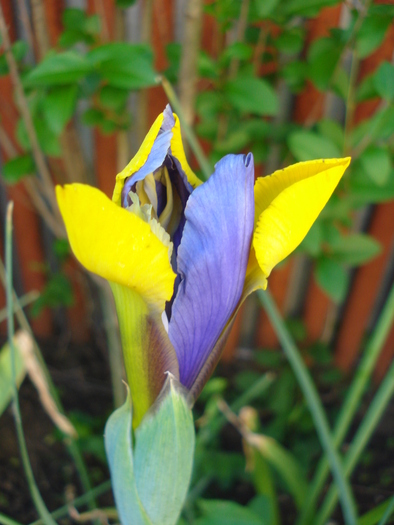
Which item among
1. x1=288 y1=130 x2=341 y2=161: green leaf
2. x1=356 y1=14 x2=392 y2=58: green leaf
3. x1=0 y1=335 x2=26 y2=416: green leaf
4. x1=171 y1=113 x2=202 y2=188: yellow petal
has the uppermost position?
x1=356 y1=14 x2=392 y2=58: green leaf

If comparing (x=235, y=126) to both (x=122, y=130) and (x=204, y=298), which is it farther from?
(x=204, y=298)

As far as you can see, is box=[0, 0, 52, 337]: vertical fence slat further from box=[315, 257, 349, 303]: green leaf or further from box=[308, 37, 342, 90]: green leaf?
box=[315, 257, 349, 303]: green leaf

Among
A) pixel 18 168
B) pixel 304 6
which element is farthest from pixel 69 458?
pixel 304 6

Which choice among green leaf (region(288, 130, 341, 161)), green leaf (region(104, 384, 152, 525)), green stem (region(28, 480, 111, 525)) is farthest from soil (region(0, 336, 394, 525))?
green leaf (region(288, 130, 341, 161))

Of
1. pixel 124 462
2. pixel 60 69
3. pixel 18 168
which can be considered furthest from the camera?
pixel 18 168

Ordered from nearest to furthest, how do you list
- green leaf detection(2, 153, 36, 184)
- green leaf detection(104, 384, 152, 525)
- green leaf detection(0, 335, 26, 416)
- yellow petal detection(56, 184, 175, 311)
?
yellow petal detection(56, 184, 175, 311) → green leaf detection(104, 384, 152, 525) → green leaf detection(0, 335, 26, 416) → green leaf detection(2, 153, 36, 184)

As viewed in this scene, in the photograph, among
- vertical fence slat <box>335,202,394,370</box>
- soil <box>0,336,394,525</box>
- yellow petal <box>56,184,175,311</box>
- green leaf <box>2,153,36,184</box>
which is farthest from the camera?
vertical fence slat <box>335,202,394,370</box>

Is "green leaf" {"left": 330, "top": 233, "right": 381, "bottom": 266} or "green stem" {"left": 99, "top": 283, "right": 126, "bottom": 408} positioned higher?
"green leaf" {"left": 330, "top": 233, "right": 381, "bottom": 266}

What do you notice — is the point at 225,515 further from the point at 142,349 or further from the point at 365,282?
the point at 365,282
